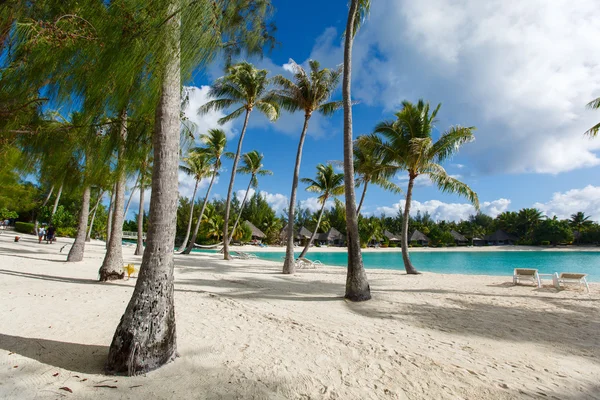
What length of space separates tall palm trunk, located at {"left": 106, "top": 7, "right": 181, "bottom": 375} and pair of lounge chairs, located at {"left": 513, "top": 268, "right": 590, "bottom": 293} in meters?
10.2

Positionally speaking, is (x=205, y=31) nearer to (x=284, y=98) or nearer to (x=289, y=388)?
(x=289, y=388)

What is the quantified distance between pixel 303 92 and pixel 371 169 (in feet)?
16.8

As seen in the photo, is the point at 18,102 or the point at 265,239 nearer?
the point at 18,102

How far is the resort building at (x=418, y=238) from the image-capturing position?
51531 mm

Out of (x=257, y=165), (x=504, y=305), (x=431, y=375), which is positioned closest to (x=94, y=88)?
(x=431, y=375)

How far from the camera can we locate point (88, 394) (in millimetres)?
2467

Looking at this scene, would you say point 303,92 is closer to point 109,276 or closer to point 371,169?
point 371,169

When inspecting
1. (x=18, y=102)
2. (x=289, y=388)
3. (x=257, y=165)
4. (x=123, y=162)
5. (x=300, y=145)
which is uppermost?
(x=257, y=165)

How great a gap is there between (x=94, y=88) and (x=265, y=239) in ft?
138

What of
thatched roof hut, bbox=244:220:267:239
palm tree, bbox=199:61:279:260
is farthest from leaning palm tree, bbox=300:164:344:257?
thatched roof hut, bbox=244:220:267:239

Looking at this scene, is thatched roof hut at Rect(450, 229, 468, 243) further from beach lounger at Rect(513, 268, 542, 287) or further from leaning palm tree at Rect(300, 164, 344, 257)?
beach lounger at Rect(513, 268, 542, 287)

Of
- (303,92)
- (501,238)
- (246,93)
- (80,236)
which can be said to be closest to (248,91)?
(246,93)

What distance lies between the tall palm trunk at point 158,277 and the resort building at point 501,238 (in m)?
63.3

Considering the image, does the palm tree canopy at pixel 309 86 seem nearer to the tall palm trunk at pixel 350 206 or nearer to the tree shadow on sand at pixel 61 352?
the tall palm trunk at pixel 350 206
